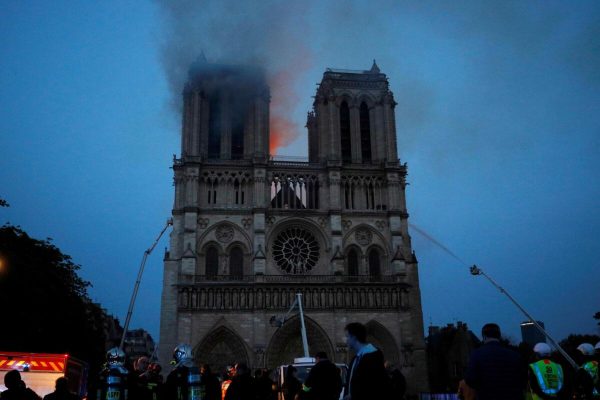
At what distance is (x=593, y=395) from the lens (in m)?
8.28

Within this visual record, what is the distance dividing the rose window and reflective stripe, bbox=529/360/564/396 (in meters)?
33.3

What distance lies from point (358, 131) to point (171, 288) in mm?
17943

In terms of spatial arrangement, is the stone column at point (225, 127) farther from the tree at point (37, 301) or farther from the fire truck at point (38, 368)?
the fire truck at point (38, 368)

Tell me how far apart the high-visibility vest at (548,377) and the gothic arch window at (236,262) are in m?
32.9

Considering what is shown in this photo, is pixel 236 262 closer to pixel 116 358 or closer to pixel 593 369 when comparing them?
pixel 116 358

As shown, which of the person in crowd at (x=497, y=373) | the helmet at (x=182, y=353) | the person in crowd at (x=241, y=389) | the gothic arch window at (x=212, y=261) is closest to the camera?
the person in crowd at (x=497, y=373)

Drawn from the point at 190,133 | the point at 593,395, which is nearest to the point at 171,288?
the point at 190,133

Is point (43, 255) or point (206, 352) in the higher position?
point (43, 255)

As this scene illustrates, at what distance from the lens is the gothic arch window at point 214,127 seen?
43.2 meters

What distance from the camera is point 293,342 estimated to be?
3881 cm

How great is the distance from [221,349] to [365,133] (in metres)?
19.5

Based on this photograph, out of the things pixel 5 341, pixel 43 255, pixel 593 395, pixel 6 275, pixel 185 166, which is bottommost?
pixel 593 395

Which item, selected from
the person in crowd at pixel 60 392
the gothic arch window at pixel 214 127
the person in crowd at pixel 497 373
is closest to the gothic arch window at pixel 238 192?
the gothic arch window at pixel 214 127

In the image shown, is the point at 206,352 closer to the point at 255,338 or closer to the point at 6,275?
the point at 255,338
